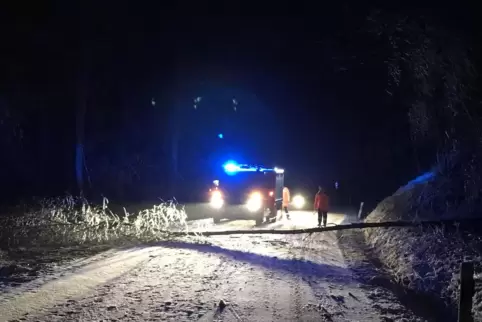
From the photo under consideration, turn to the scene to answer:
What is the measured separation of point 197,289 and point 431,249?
505cm

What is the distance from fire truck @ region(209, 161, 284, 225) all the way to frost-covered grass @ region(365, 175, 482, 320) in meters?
4.94

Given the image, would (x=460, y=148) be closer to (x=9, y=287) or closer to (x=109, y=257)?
(x=109, y=257)

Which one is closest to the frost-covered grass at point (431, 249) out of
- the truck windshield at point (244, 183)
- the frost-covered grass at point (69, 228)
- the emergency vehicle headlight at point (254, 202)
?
the emergency vehicle headlight at point (254, 202)

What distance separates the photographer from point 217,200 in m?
19.4

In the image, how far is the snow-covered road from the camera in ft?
24.8

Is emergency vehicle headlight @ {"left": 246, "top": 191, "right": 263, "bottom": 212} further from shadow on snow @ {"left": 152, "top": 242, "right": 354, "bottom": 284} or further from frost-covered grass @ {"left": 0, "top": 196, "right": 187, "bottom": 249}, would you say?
shadow on snow @ {"left": 152, "top": 242, "right": 354, "bottom": 284}

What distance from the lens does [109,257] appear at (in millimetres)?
12070

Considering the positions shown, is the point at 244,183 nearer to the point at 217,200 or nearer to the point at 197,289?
the point at 217,200

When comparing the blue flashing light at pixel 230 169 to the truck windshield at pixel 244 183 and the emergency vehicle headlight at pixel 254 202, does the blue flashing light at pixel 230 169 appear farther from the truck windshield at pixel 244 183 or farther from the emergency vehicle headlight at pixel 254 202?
the emergency vehicle headlight at pixel 254 202

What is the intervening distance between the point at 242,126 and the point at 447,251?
150 feet

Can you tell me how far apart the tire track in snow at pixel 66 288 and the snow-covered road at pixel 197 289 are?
0.05ft

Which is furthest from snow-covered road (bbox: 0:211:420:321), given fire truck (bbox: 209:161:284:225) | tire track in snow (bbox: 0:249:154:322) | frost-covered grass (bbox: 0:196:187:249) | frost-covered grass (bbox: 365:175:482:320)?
fire truck (bbox: 209:161:284:225)

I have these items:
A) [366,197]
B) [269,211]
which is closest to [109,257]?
[269,211]

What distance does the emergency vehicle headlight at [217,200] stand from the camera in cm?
1934
